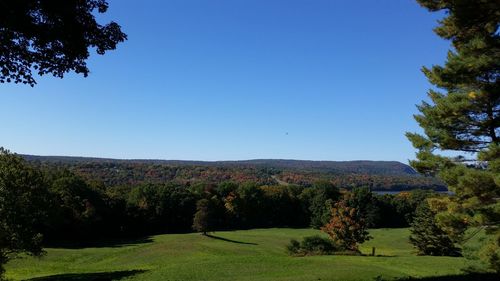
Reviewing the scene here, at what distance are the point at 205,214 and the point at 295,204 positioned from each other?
36.5m

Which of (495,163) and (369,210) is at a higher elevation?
(495,163)

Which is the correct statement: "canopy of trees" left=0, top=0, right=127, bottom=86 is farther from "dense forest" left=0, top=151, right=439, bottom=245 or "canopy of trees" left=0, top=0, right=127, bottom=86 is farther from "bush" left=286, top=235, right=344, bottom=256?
"dense forest" left=0, top=151, right=439, bottom=245

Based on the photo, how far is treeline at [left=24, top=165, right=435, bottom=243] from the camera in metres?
74.1

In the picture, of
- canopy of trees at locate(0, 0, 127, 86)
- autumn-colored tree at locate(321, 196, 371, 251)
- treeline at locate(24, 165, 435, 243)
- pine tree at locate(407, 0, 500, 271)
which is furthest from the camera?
treeline at locate(24, 165, 435, 243)

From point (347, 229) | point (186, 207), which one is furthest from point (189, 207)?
point (347, 229)

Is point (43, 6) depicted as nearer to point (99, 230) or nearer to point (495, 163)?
point (495, 163)

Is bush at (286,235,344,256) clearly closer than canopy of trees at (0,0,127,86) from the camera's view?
No

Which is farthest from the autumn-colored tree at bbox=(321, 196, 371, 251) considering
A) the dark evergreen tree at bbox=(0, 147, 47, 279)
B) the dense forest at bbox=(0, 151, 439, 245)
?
the dark evergreen tree at bbox=(0, 147, 47, 279)

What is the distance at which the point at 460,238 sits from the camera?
2172 centimetres

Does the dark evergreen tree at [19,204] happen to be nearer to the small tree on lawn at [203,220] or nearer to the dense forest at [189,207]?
the dense forest at [189,207]

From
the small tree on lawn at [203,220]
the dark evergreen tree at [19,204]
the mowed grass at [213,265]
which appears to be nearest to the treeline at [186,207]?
the small tree on lawn at [203,220]


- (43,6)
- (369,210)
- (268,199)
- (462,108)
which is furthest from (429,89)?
(268,199)

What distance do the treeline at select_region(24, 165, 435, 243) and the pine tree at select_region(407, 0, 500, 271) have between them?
46908 mm

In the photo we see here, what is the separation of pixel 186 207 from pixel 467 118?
80.0m
